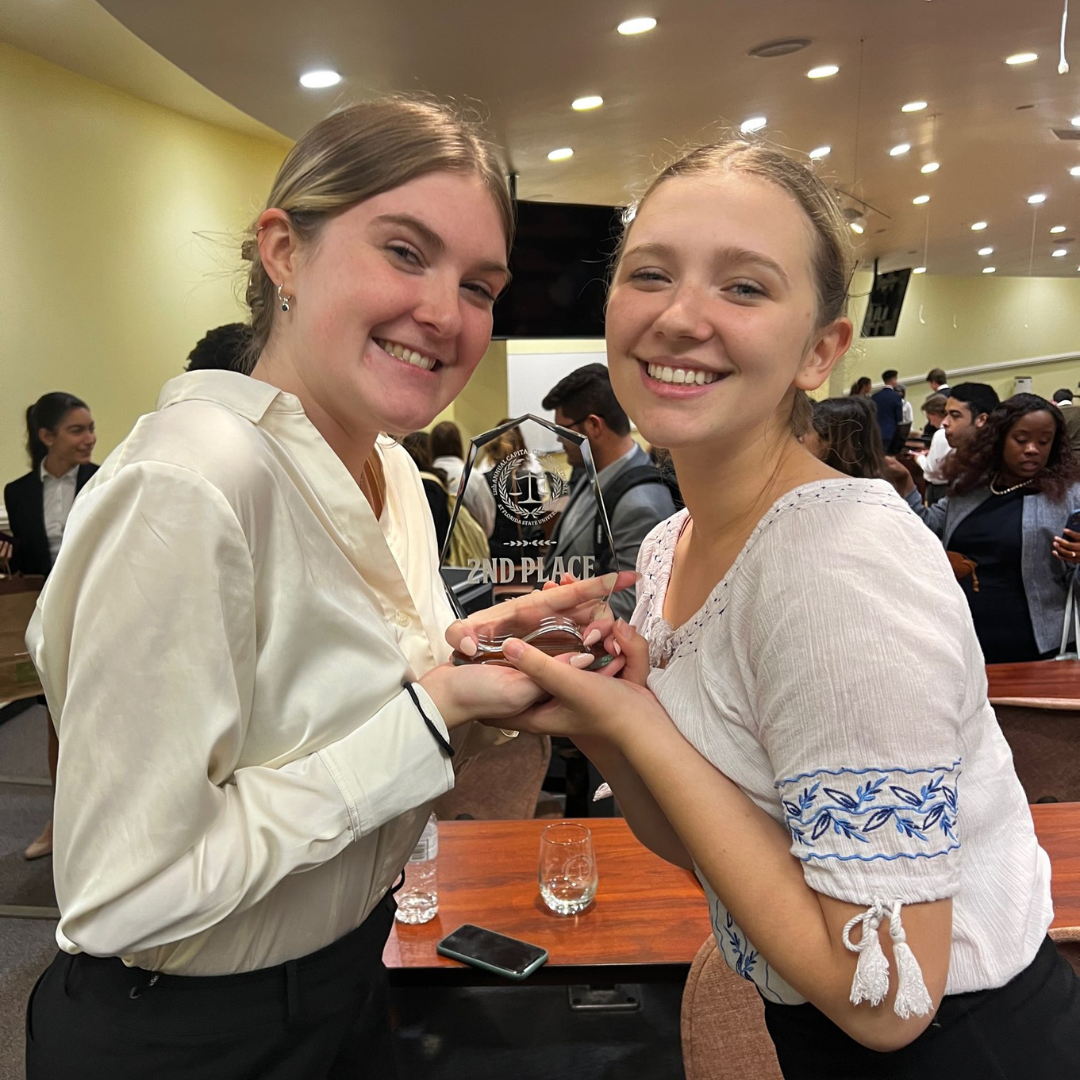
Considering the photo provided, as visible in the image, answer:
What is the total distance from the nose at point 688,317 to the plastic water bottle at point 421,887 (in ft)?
3.52

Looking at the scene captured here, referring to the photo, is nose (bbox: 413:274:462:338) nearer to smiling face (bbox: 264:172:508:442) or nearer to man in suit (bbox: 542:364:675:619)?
smiling face (bbox: 264:172:508:442)

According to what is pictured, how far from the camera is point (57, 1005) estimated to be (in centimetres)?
98

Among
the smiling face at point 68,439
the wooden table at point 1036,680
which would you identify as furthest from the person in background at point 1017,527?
the smiling face at point 68,439

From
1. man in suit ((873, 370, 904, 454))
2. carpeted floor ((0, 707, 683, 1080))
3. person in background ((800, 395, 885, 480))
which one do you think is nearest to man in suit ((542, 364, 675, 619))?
carpeted floor ((0, 707, 683, 1080))

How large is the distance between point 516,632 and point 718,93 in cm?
564

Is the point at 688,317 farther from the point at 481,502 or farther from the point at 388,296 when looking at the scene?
the point at 481,502

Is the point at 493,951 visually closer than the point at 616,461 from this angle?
Yes

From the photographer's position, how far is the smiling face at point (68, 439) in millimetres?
4094

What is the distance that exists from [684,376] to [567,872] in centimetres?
104

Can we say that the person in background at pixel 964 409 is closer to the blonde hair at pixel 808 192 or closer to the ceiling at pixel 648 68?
the ceiling at pixel 648 68

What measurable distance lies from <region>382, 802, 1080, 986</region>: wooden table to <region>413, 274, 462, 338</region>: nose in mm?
1084

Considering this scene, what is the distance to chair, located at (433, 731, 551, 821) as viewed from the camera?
2387 millimetres

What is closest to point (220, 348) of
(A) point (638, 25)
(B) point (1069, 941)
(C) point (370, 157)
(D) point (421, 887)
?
(C) point (370, 157)

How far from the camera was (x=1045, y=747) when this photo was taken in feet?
7.64
